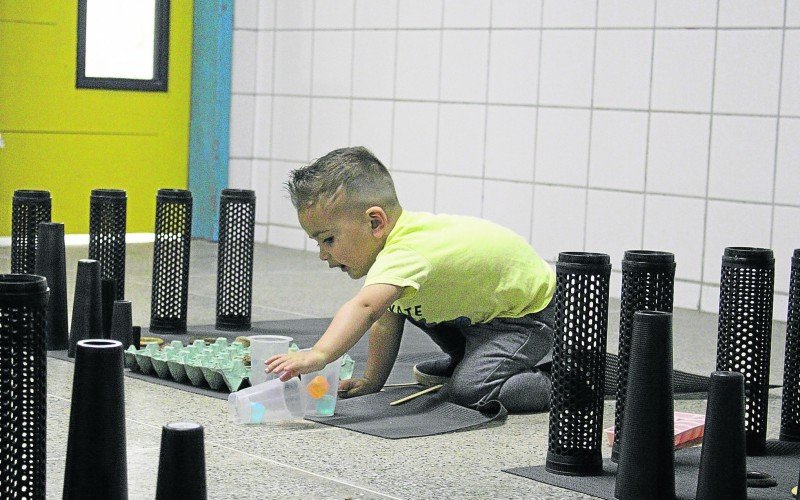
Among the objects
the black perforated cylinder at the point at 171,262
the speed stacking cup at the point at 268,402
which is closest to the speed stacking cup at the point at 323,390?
the speed stacking cup at the point at 268,402

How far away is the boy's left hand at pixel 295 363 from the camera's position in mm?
3057

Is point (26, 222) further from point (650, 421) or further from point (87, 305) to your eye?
point (650, 421)

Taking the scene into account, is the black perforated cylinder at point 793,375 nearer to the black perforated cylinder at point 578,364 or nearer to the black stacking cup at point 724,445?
the black perforated cylinder at point 578,364

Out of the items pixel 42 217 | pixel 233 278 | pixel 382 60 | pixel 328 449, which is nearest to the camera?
pixel 328 449

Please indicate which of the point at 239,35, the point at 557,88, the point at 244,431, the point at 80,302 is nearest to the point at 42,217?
the point at 80,302

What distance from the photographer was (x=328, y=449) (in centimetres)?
293

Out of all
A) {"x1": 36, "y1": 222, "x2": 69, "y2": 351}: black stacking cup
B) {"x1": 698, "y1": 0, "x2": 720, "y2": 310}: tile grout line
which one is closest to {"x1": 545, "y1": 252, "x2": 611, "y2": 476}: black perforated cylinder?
{"x1": 36, "y1": 222, "x2": 69, "y2": 351}: black stacking cup

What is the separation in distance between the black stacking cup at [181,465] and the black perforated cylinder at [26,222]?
7.85 feet

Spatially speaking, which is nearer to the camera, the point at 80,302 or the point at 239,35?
the point at 80,302

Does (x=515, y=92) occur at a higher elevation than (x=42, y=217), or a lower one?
higher

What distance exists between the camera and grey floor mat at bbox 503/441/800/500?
8.61 feet

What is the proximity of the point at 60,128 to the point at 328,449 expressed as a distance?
4.37 m

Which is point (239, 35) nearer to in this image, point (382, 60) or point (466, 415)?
point (382, 60)

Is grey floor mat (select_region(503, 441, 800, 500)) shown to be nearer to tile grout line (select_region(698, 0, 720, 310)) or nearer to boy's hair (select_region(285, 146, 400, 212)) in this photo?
boy's hair (select_region(285, 146, 400, 212))
